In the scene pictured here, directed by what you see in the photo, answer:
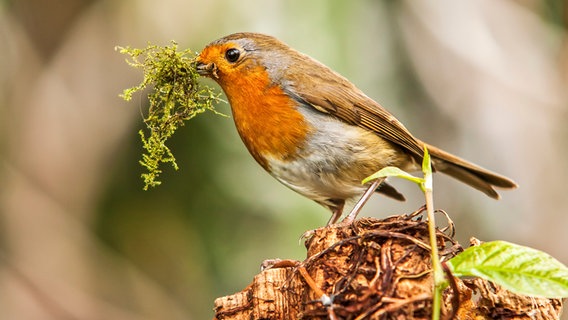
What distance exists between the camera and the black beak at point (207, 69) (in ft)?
10.7

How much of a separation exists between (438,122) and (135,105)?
2418 mm

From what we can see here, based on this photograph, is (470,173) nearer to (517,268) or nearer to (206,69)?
(206,69)

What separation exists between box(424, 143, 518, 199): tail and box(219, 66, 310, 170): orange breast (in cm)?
86

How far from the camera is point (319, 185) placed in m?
3.40

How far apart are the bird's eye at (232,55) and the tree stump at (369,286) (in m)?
1.52

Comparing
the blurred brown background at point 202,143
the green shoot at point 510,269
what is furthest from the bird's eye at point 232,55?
the blurred brown background at point 202,143

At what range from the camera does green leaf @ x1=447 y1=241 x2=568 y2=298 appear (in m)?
1.50

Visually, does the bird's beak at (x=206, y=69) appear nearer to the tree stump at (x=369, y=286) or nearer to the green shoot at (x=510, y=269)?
the tree stump at (x=369, y=286)

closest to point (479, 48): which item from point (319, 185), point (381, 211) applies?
point (381, 211)

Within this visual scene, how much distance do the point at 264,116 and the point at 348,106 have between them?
436mm

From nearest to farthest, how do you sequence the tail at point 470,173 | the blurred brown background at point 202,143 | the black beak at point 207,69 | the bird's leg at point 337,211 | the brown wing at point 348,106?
the black beak at point 207,69
the brown wing at point 348,106
the bird's leg at point 337,211
the tail at point 470,173
the blurred brown background at point 202,143

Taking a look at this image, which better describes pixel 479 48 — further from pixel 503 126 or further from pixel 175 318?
pixel 175 318

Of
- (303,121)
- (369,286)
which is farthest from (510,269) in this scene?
(303,121)

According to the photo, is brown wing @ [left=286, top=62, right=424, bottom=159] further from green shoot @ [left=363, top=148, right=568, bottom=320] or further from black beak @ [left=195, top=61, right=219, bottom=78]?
green shoot @ [left=363, top=148, right=568, bottom=320]
